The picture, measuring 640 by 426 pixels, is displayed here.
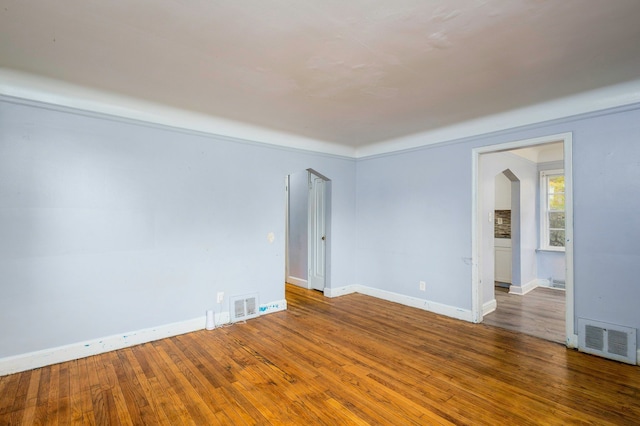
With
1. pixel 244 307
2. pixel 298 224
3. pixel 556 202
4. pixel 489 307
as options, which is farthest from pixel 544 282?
pixel 244 307

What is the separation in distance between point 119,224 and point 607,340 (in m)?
5.07

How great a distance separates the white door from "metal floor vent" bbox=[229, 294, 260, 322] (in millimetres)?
Answer: 1611

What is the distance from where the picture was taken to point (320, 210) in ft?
18.5

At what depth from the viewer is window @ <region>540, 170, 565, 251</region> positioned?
238 inches

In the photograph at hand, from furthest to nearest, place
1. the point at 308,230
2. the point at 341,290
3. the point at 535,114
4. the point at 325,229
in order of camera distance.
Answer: the point at 308,230
the point at 325,229
the point at 341,290
the point at 535,114

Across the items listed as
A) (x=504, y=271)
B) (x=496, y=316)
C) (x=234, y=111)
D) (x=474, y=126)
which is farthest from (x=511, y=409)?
(x=504, y=271)

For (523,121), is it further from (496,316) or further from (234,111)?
(234,111)

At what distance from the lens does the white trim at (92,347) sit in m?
2.71

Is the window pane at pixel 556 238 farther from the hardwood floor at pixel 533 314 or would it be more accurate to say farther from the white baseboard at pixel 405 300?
the white baseboard at pixel 405 300

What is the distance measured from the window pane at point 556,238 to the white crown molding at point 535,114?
3.64 m

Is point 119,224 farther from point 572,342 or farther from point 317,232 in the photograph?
point 572,342

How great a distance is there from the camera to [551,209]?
614cm

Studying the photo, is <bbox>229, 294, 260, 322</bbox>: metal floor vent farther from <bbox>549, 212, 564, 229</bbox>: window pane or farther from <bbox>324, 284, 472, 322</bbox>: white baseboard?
<bbox>549, 212, 564, 229</bbox>: window pane

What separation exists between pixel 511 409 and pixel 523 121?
2.99 meters
